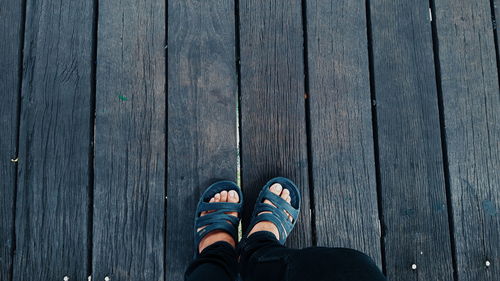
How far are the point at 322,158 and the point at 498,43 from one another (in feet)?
2.77

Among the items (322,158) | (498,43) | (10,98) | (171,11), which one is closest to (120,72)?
(171,11)

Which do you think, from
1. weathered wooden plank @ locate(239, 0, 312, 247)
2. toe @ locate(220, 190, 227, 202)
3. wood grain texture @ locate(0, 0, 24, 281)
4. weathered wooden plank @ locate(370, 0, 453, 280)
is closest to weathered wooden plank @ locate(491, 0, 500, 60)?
weathered wooden plank @ locate(370, 0, 453, 280)

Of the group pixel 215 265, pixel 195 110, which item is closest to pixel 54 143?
pixel 195 110

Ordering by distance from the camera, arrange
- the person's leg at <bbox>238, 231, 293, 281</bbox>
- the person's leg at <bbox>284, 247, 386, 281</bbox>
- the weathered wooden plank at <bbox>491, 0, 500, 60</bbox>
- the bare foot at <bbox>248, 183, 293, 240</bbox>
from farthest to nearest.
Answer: the weathered wooden plank at <bbox>491, 0, 500, 60</bbox> → the bare foot at <bbox>248, 183, 293, 240</bbox> → the person's leg at <bbox>238, 231, 293, 281</bbox> → the person's leg at <bbox>284, 247, 386, 281</bbox>

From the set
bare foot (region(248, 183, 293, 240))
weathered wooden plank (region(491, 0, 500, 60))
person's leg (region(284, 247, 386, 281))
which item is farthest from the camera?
weathered wooden plank (region(491, 0, 500, 60))

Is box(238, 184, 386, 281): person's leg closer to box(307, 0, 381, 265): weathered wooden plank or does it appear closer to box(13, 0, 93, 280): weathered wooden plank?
box(307, 0, 381, 265): weathered wooden plank

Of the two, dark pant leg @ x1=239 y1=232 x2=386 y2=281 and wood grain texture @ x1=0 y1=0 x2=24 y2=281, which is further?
wood grain texture @ x1=0 y1=0 x2=24 y2=281

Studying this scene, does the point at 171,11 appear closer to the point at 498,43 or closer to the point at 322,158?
the point at 322,158

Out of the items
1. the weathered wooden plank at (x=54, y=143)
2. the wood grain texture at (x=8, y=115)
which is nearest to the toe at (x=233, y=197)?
the weathered wooden plank at (x=54, y=143)

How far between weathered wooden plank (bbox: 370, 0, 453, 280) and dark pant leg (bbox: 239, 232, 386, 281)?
510 millimetres

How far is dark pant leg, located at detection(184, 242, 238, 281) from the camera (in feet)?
3.83

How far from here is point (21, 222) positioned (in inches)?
56.6

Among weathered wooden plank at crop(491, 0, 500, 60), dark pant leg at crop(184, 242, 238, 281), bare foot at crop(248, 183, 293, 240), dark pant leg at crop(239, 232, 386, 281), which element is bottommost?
dark pant leg at crop(184, 242, 238, 281)

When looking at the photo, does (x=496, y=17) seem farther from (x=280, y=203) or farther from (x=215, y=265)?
(x=215, y=265)
